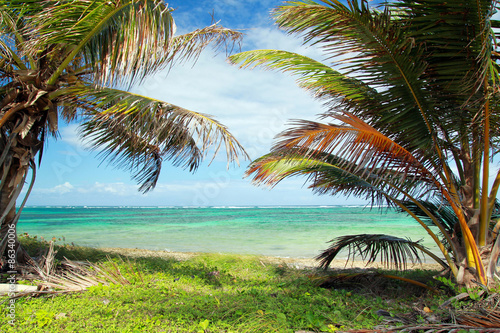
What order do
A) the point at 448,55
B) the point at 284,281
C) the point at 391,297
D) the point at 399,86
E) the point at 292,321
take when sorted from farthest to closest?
1. the point at 284,281
2. the point at 391,297
3. the point at 399,86
4. the point at 448,55
5. the point at 292,321

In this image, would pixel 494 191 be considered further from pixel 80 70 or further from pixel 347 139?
pixel 80 70

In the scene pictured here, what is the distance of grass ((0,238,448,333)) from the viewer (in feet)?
10.3

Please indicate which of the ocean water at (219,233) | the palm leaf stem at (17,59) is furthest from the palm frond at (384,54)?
the palm leaf stem at (17,59)

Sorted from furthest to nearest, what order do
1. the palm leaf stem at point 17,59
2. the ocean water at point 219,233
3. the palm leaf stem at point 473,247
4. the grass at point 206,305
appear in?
the ocean water at point 219,233, the palm leaf stem at point 17,59, the palm leaf stem at point 473,247, the grass at point 206,305

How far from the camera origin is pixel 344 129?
3391 millimetres

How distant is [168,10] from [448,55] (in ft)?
10.4

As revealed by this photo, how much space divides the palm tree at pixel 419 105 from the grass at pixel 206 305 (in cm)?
130

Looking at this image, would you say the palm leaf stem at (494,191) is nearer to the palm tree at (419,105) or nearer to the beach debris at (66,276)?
the palm tree at (419,105)

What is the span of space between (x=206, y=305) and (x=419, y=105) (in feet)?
11.1

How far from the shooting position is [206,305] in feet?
12.2

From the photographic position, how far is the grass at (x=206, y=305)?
123 inches

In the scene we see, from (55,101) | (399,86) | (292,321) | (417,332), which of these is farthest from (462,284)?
(55,101)

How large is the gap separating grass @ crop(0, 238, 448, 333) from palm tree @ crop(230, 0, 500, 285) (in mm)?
1295

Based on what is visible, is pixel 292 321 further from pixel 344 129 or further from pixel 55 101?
pixel 55 101
